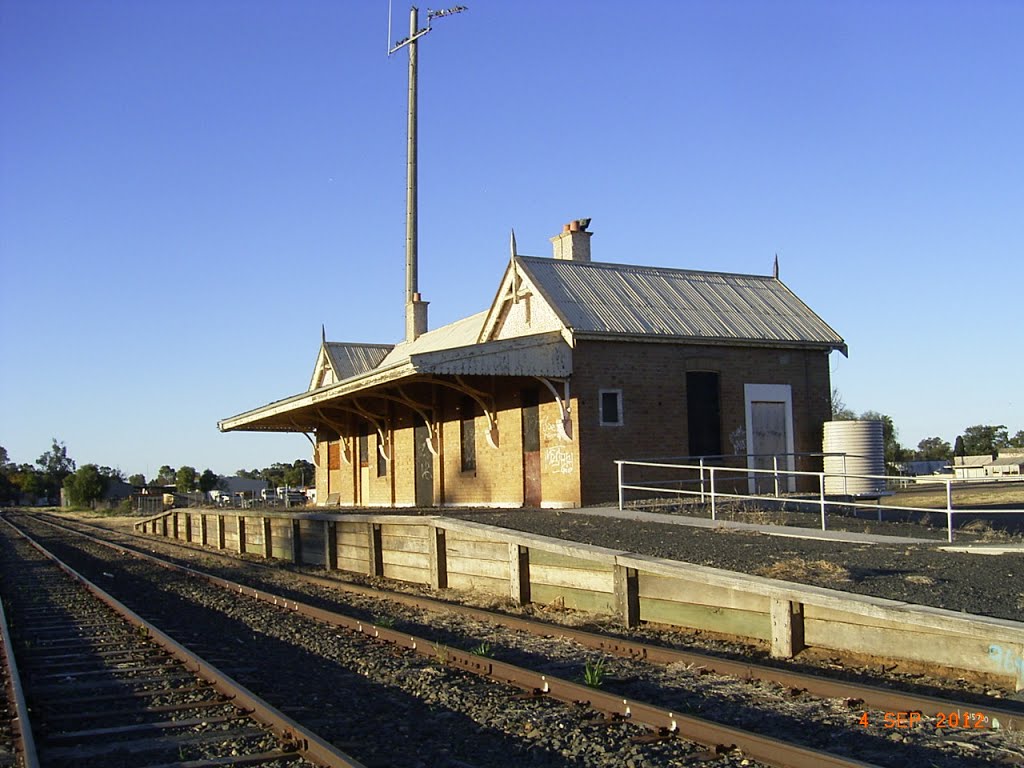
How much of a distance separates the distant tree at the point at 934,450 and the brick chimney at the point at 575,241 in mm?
66087

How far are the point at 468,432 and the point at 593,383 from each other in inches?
183

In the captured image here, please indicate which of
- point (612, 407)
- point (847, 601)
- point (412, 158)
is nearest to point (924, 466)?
point (412, 158)

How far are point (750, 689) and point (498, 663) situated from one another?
2008 millimetres

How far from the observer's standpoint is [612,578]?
35.5 feet

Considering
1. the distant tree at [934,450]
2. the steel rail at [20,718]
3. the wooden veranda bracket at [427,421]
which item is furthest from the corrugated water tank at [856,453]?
the distant tree at [934,450]

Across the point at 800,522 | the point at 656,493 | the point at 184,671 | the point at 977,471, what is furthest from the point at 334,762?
the point at 977,471

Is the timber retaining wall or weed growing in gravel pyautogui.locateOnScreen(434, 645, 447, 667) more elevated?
the timber retaining wall

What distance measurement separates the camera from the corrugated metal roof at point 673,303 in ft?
69.4

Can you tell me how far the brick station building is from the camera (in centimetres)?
1980

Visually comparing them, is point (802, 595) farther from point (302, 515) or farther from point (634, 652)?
point (302, 515)

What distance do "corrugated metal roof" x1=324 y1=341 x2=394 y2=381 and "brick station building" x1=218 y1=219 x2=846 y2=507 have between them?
28.2 feet

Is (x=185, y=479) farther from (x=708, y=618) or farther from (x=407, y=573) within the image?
(x=708, y=618)

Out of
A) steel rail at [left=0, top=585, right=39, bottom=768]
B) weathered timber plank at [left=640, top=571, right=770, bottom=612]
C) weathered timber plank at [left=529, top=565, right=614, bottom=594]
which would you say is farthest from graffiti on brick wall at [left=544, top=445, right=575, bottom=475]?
steel rail at [left=0, top=585, right=39, bottom=768]

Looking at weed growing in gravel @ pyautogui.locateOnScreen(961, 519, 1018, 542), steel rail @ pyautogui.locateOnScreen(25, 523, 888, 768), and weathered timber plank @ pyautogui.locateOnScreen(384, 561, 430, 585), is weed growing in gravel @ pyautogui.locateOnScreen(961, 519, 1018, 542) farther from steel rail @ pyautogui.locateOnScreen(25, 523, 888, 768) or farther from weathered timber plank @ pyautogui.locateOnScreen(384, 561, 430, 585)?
steel rail @ pyautogui.locateOnScreen(25, 523, 888, 768)
